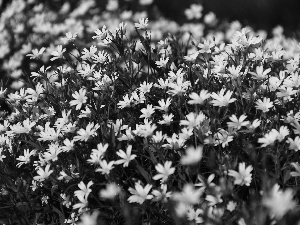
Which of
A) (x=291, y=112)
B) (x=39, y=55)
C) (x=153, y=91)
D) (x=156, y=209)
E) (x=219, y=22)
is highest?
(x=219, y=22)

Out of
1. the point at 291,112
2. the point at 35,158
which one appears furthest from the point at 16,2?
the point at 291,112

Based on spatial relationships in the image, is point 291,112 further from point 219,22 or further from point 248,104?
point 219,22

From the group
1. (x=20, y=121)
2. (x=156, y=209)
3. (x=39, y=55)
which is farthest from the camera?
(x=39, y=55)

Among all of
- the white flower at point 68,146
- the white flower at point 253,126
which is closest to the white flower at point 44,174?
the white flower at point 68,146

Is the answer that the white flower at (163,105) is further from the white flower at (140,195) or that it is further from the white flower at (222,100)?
the white flower at (140,195)

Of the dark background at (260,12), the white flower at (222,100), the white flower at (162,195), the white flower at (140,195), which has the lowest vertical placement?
the white flower at (162,195)

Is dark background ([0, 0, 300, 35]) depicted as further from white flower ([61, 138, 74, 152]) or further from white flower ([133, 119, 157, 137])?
white flower ([61, 138, 74, 152])

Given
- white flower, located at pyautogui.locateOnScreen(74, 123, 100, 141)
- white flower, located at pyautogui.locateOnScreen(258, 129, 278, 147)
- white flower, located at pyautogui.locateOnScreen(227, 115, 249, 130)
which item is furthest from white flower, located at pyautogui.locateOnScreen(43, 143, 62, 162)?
white flower, located at pyautogui.locateOnScreen(258, 129, 278, 147)

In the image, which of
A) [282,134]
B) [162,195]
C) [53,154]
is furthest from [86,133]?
[282,134]
